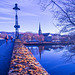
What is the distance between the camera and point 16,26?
14.5 metres

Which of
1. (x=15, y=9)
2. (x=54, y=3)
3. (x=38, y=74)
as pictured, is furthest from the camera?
(x=15, y=9)

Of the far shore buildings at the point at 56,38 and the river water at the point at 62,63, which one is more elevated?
the far shore buildings at the point at 56,38

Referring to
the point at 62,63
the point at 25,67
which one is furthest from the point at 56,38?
the point at 25,67

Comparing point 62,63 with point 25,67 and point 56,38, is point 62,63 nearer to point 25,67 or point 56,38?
point 25,67

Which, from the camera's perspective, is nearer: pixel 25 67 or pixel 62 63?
pixel 25 67

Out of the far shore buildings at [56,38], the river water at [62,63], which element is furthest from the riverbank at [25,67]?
the river water at [62,63]

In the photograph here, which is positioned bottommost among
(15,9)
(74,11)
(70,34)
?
(70,34)

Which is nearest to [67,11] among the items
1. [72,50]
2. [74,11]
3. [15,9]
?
[74,11]

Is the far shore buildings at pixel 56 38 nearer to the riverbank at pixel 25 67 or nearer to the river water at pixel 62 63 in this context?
the river water at pixel 62 63

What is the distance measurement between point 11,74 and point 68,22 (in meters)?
3.91

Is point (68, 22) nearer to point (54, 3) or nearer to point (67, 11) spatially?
point (67, 11)

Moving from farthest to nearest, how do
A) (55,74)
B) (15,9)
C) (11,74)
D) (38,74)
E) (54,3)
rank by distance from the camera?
1. (15,9)
2. (55,74)
3. (54,3)
4. (38,74)
5. (11,74)

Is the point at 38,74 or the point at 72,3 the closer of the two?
the point at 38,74

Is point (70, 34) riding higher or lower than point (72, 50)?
higher
